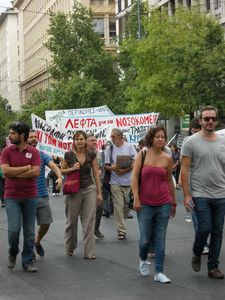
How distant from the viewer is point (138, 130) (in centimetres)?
2052

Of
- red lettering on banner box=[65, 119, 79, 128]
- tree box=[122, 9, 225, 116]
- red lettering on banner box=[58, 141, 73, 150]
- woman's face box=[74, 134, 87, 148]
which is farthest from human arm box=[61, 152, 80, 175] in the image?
tree box=[122, 9, 225, 116]

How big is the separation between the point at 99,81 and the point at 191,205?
137 feet

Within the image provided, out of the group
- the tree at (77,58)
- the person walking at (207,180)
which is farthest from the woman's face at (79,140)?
the tree at (77,58)

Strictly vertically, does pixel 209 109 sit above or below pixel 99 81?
below

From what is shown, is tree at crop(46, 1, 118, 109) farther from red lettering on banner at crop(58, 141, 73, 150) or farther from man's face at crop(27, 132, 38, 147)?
man's face at crop(27, 132, 38, 147)

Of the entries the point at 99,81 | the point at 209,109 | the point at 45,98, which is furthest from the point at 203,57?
the point at 45,98

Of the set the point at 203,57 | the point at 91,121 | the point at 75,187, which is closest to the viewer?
the point at 75,187

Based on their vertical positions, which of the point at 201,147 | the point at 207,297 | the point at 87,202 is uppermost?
the point at 201,147

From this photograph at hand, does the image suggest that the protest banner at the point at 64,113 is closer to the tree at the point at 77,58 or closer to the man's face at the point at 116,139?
the man's face at the point at 116,139

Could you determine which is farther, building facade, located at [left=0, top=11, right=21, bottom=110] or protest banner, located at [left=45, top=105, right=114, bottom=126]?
building facade, located at [left=0, top=11, right=21, bottom=110]

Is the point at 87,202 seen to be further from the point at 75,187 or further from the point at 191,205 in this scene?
the point at 191,205

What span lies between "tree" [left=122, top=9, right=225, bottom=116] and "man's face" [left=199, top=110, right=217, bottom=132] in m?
22.7

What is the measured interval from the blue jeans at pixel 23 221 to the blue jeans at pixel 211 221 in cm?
204

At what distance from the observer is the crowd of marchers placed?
8.20 meters
